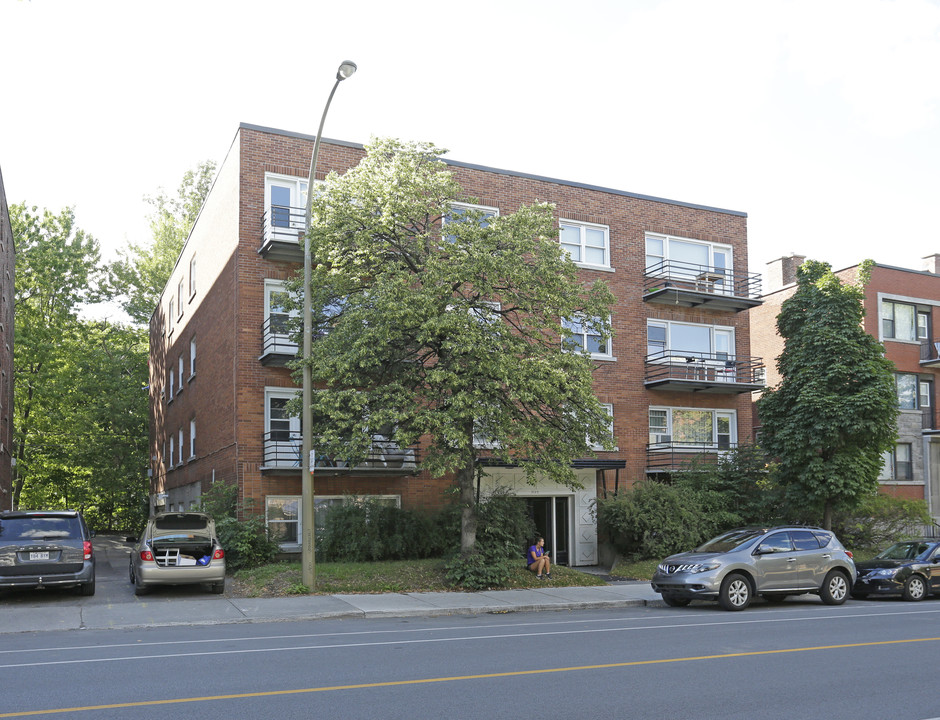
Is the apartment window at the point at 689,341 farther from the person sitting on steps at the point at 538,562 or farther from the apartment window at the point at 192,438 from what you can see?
the apartment window at the point at 192,438

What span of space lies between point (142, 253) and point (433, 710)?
4297 cm

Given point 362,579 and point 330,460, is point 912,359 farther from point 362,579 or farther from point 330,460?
point 362,579

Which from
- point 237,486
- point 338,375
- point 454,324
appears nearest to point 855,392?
point 454,324

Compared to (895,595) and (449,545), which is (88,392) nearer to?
(449,545)

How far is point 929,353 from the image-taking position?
34.2 metres

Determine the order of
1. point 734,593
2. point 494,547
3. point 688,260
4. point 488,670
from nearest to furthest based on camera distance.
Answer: point 488,670, point 734,593, point 494,547, point 688,260

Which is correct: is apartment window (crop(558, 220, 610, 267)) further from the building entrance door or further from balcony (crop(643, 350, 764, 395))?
the building entrance door

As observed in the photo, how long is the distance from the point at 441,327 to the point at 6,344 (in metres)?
25.2

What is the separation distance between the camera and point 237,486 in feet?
74.1

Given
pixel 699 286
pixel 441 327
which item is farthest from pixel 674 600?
pixel 699 286

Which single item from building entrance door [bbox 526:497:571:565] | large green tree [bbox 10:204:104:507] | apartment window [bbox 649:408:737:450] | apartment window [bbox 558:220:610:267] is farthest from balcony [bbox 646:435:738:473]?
large green tree [bbox 10:204:104:507]

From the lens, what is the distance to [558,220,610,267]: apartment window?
28031 millimetres

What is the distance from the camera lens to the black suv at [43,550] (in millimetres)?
16094

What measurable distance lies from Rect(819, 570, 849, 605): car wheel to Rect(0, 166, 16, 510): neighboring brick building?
28.9m
